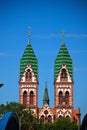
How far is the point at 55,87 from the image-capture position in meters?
96.7

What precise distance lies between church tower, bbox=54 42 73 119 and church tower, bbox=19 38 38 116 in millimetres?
4163

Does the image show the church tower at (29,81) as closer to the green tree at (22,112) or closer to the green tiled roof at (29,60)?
the green tiled roof at (29,60)

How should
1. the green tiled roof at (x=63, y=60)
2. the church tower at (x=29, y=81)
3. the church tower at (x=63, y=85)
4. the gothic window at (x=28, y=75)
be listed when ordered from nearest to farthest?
the church tower at (x=63, y=85), the church tower at (x=29, y=81), the gothic window at (x=28, y=75), the green tiled roof at (x=63, y=60)

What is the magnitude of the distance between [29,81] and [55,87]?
5.57 metres

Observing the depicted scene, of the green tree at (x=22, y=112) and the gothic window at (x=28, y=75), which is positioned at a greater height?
the gothic window at (x=28, y=75)

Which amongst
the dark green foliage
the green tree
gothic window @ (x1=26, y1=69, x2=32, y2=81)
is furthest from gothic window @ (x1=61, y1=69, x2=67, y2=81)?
the green tree

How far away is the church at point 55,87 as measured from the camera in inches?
3743

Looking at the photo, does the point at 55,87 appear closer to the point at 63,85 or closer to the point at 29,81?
the point at 63,85

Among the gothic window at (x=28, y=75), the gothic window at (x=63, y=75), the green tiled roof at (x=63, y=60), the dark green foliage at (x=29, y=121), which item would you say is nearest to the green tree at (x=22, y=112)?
the dark green foliage at (x=29, y=121)

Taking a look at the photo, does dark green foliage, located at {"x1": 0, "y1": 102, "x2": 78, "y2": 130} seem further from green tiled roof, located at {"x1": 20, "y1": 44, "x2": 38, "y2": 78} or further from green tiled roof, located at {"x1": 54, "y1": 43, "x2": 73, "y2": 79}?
green tiled roof, located at {"x1": 20, "y1": 44, "x2": 38, "y2": 78}

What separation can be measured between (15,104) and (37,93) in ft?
71.7

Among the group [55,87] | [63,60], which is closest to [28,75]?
[55,87]

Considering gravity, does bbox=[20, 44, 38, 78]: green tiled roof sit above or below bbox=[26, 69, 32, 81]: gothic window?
above

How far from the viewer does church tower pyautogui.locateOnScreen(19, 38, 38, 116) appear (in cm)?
9636
